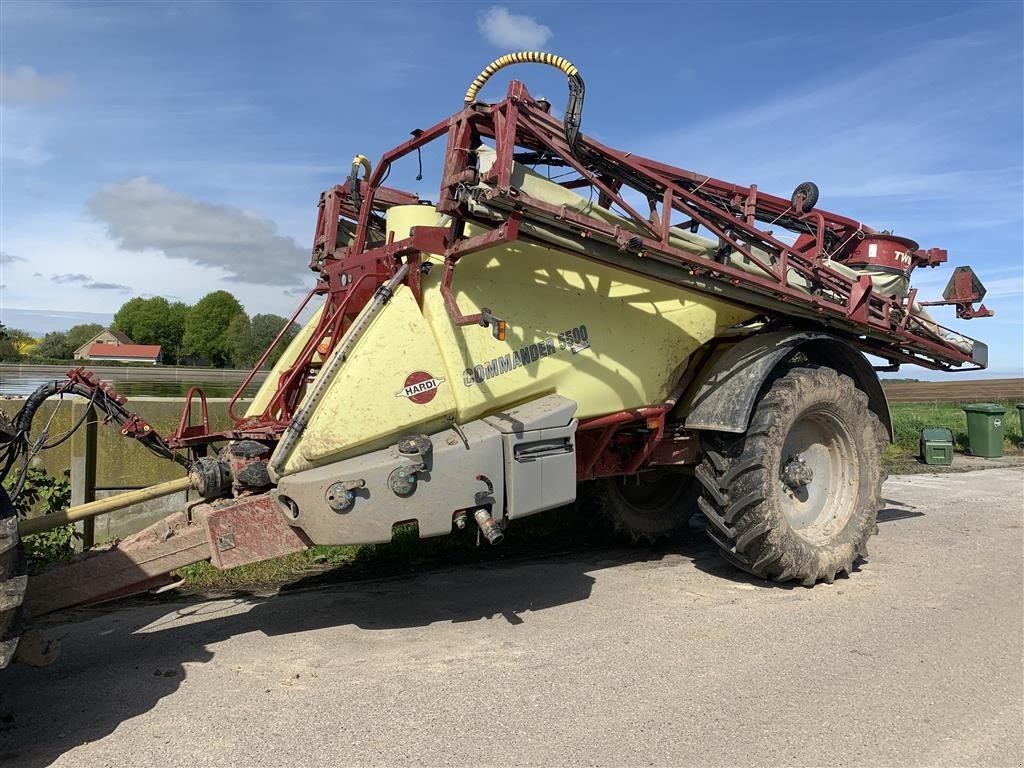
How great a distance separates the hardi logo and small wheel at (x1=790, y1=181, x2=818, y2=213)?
148 inches

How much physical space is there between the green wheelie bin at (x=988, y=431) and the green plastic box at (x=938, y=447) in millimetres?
1612

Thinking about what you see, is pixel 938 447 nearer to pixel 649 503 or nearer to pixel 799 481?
pixel 649 503

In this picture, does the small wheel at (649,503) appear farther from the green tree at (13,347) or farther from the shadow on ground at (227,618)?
the green tree at (13,347)

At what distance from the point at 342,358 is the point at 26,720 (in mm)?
2127

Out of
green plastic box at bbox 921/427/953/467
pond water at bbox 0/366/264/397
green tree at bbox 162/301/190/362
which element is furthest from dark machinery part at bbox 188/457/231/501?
green tree at bbox 162/301/190/362

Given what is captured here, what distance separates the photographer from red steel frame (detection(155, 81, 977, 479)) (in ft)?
12.9

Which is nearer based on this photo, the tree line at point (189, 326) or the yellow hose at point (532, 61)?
the yellow hose at point (532, 61)

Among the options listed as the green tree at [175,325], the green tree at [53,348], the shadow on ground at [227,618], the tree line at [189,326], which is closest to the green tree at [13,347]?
the green tree at [53,348]

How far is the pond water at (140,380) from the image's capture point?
6703 mm

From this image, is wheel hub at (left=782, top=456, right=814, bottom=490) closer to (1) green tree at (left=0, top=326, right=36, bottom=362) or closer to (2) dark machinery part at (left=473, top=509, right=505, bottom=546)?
(2) dark machinery part at (left=473, top=509, right=505, bottom=546)

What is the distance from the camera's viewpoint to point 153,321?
66250 millimetres

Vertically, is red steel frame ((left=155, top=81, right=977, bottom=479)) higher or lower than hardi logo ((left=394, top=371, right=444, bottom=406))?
higher

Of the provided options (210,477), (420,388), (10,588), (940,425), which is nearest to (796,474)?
(420,388)

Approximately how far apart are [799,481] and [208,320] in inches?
2563
